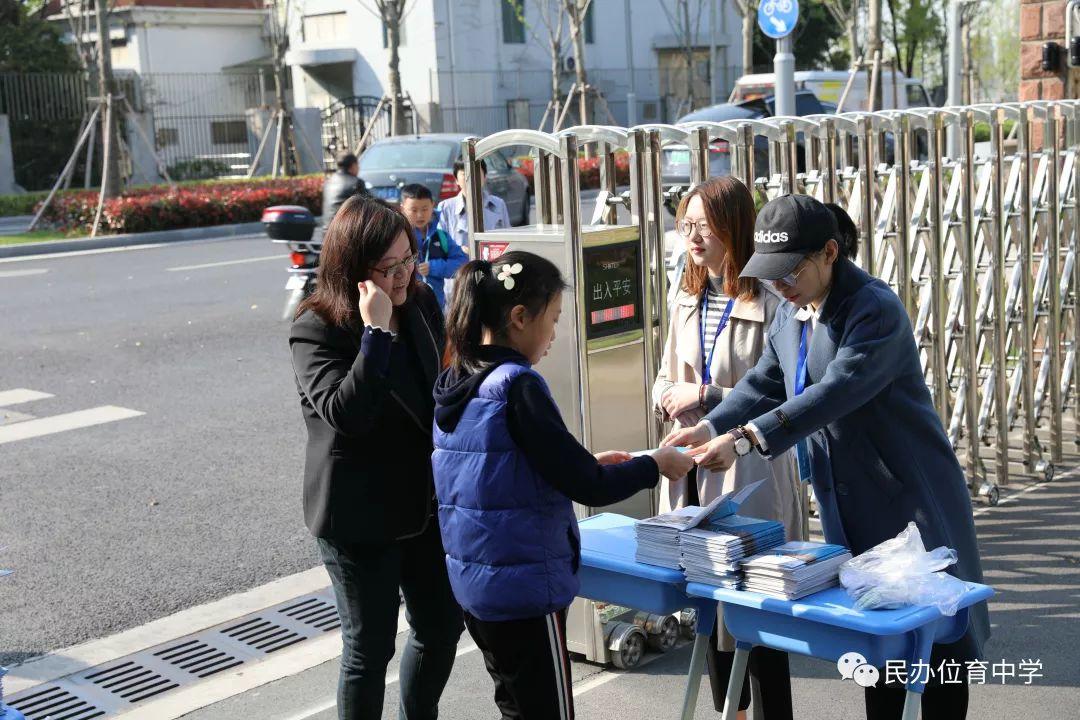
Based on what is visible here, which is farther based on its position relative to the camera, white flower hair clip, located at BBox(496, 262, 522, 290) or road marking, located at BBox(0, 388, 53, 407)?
road marking, located at BBox(0, 388, 53, 407)

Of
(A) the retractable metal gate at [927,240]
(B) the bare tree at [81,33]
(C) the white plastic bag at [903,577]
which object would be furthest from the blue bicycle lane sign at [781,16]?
(B) the bare tree at [81,33]

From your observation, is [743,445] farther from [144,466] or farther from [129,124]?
[129,124]

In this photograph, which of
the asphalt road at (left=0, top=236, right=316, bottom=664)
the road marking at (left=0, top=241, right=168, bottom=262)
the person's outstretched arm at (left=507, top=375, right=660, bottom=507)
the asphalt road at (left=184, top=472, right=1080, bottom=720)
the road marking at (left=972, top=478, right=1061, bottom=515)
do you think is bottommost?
the asphalt road at (left=184, top=472, right=1080, bottom=720)

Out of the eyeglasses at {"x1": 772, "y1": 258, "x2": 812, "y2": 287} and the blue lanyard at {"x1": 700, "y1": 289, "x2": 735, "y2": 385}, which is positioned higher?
the eyeglasses at {"x1": 772, "y1": 258, "x2": 812, "y2": 287}

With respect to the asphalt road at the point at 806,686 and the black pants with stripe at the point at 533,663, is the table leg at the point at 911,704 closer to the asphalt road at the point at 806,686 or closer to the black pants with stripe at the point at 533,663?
the black pants with stripe at the point at 533,663

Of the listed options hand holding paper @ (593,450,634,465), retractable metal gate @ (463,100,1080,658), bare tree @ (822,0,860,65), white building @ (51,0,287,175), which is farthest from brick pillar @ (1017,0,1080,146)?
white building @ (51,0,287,175)

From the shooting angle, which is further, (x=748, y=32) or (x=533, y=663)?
(x=748, y=32)

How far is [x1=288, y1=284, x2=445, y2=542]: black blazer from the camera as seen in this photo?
3.65 m

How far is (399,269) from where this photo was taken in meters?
3.70

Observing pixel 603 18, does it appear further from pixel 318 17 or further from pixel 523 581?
pixel 523 581

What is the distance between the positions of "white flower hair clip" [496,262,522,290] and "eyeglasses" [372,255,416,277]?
545 millimetres

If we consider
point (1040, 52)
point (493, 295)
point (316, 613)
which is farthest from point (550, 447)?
point (1040, 52)

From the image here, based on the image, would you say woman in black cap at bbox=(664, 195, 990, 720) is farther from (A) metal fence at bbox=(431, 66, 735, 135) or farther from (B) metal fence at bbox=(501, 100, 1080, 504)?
(A) metal fence at bbox=(431, 66, 735, 135)

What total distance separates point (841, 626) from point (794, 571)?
0.61 feet
